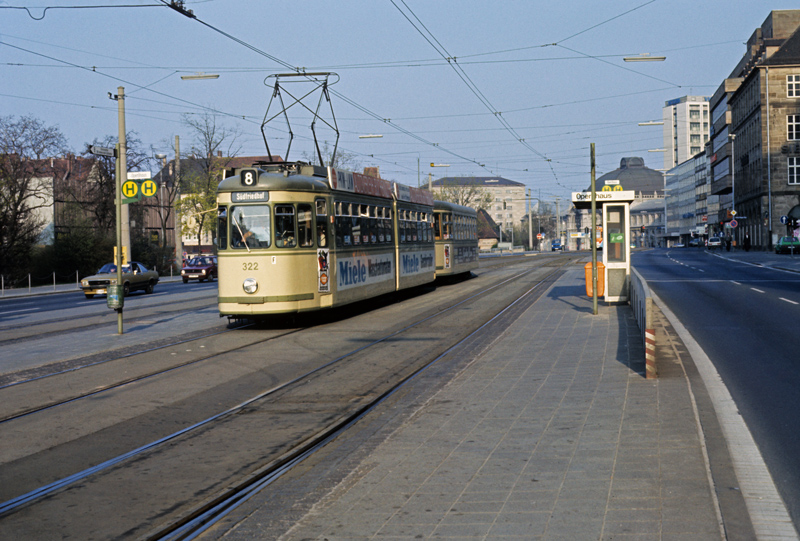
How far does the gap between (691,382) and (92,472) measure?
21.9 feet

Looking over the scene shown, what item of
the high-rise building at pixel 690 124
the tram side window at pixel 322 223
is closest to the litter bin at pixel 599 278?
the tram side window at pixel 322 223

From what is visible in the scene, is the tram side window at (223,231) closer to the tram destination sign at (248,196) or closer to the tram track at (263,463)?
the tram destination sign at (248,196)

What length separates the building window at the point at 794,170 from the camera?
7594cm

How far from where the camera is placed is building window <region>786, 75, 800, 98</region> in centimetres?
7604

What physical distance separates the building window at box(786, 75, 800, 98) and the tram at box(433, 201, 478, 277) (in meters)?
52.3

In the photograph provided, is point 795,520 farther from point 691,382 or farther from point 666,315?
point 666,315

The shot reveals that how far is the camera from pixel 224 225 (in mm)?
17125

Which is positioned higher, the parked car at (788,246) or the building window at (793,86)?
the building window at (793,86)

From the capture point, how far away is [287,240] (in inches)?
667

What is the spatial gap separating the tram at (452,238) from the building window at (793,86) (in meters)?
52.3

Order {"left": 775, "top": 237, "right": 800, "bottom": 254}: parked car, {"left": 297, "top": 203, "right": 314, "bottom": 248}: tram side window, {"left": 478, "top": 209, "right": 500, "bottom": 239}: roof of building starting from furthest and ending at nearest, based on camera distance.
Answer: {"left": 478, "top": 209, "right": 500, "bottom": 239}: roof of building
{"left": 775, "top": 237, "right": 800, "bottom": 254}: parked car
{"left": 297, "top": 203, "right": 314, "bottom": 248}: tram side window

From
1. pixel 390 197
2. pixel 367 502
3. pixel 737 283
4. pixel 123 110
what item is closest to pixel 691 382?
pixel 367 502

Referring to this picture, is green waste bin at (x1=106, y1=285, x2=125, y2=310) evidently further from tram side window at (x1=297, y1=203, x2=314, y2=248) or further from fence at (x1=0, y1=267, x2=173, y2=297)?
fence at (x1=0, y1=267, x2=173, y2=297)

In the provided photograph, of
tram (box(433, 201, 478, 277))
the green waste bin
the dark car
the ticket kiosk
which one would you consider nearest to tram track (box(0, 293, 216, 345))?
the green waste bin
